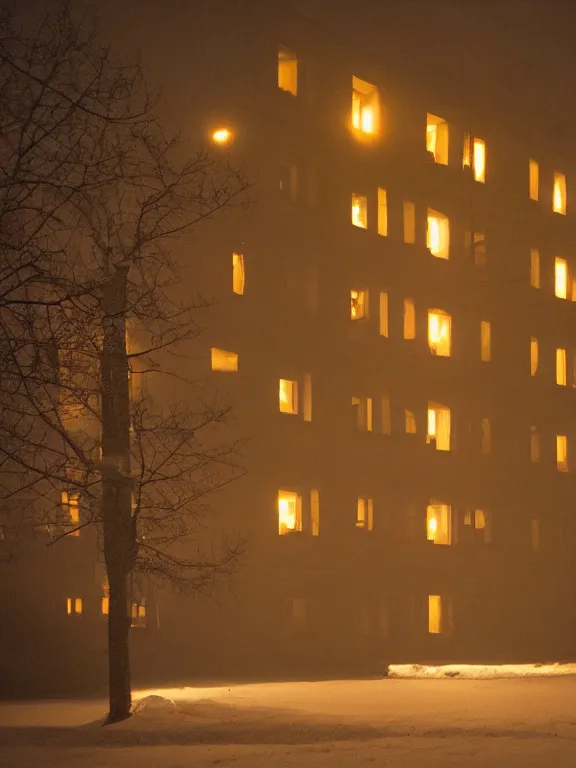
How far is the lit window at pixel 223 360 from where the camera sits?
32.1 metres

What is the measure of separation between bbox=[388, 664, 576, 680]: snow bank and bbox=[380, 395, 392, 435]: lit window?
31.2ft

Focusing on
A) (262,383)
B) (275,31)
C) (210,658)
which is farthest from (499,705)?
(275,31)

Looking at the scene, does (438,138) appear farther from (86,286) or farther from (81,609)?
(86,286)

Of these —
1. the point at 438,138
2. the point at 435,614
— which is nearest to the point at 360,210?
the point at 438,138

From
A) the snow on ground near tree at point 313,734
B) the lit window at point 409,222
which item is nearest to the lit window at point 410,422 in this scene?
the lit window at point 409,222

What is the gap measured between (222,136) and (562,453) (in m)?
21.4

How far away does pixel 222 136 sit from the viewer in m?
32.5

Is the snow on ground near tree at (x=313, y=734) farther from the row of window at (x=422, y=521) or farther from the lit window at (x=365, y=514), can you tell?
the lit window at (x=365, y=514)

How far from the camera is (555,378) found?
44.3m

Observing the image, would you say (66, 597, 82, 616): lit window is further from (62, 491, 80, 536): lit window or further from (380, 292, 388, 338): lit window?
→ (380, 292, 388, 338): lit window

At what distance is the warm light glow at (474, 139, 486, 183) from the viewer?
139 ft

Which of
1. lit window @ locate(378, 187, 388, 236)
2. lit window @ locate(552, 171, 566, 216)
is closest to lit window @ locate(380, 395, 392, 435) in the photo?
lit window @ locate(378, 187, 388, 236)

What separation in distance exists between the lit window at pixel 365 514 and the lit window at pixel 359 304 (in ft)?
21.2

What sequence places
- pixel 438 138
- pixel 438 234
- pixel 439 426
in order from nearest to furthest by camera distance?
1. pixel 439 426
2. pixel 438 234
3. pixel 438 138
